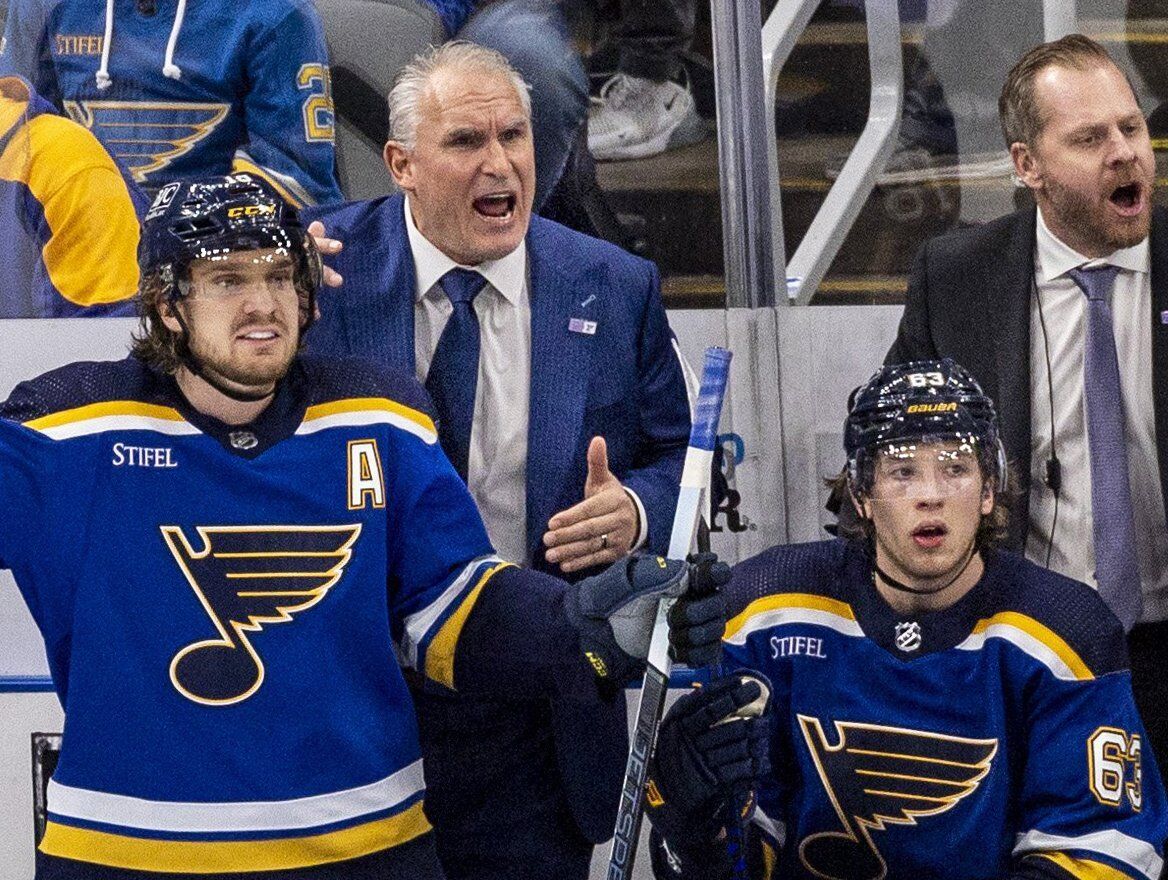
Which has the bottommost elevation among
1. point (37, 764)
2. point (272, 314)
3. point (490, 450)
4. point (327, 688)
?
point (37, 764)

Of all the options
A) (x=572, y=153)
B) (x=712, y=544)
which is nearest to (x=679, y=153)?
(x=572, y=153)

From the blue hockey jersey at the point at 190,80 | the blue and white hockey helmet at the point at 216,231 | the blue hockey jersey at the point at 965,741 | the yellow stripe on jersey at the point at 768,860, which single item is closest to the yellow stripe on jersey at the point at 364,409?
the blue and white hockey helmet at the point at 216,231

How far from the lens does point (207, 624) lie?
212 centimetres

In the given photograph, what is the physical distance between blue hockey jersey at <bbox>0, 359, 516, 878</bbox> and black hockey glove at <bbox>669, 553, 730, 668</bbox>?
1.12 feet

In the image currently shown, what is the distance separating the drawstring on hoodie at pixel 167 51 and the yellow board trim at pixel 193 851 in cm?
133

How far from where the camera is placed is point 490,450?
261 cm

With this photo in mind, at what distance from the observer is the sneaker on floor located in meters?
3.23

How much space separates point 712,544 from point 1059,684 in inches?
35.6

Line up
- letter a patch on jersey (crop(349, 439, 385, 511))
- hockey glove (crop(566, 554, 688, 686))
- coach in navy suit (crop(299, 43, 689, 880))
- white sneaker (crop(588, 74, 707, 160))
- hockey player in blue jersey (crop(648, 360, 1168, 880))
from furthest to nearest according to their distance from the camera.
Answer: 1. white sneaker (crop(588, 74, 707, 160))
2. coach in navy suit (crop(299, 43, 689, 880))
3. hockey player in blue jersey (crop(648, 360, 1168, 880))
4. letter a patch on jersey (crop(349, 439, 385, 511))
5. hockey glove (crop(566, 554, 688, 686))

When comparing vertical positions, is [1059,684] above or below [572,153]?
below

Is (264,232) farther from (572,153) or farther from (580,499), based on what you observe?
(572,153)

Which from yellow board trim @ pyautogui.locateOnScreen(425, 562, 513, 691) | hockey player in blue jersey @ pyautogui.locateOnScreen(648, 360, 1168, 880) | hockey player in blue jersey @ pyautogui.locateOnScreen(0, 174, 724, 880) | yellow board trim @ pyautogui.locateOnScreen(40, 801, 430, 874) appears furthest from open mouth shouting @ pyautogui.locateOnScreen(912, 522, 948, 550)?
yellow board trim @ pyautogui.locateOnScreen(40, 801, 430, 874)

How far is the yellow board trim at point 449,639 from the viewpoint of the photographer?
2.24 m

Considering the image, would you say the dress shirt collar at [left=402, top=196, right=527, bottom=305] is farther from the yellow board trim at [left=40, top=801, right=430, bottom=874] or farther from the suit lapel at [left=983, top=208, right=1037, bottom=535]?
the yellow board trim at [left=40, top=801, right=430, bottom=874]
